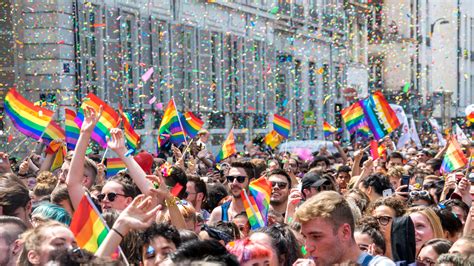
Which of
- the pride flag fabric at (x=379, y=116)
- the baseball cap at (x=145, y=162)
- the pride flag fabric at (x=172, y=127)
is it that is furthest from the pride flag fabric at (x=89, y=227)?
the pride flag fabric at (x=379, y=116)

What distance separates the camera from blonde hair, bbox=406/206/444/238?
8.02m

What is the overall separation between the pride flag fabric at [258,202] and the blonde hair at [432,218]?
1264mm

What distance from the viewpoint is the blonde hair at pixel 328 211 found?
5879 mm

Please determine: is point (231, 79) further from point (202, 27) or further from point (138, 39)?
point (138, 39)

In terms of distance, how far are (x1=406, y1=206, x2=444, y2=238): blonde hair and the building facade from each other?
479 inches

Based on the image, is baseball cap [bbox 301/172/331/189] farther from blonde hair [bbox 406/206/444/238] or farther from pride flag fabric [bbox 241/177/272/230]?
blonde hair [bbox 406/206/444/238]

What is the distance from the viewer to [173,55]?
25172 millimetres

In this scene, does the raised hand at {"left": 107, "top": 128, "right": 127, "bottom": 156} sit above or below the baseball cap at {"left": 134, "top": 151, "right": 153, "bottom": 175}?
above

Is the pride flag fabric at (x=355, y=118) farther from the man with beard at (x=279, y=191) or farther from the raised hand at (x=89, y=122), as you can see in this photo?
the raised hand at (x=89, y=122)

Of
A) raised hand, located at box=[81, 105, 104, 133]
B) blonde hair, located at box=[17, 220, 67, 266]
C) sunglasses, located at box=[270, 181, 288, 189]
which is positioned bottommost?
sunglasses, located at box=[270, 181, 288, 189]

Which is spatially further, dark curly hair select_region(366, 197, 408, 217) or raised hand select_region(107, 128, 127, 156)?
dark curly hair select_region(366, 197, 408, 217)

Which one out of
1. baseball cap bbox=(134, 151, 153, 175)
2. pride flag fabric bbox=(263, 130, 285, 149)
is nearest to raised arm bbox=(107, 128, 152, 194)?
baseball cap bbox=(134, 151, 153, 175)

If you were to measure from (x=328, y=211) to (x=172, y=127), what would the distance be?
37.2 feet

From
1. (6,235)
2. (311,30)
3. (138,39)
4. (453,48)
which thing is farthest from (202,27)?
(453,48)
